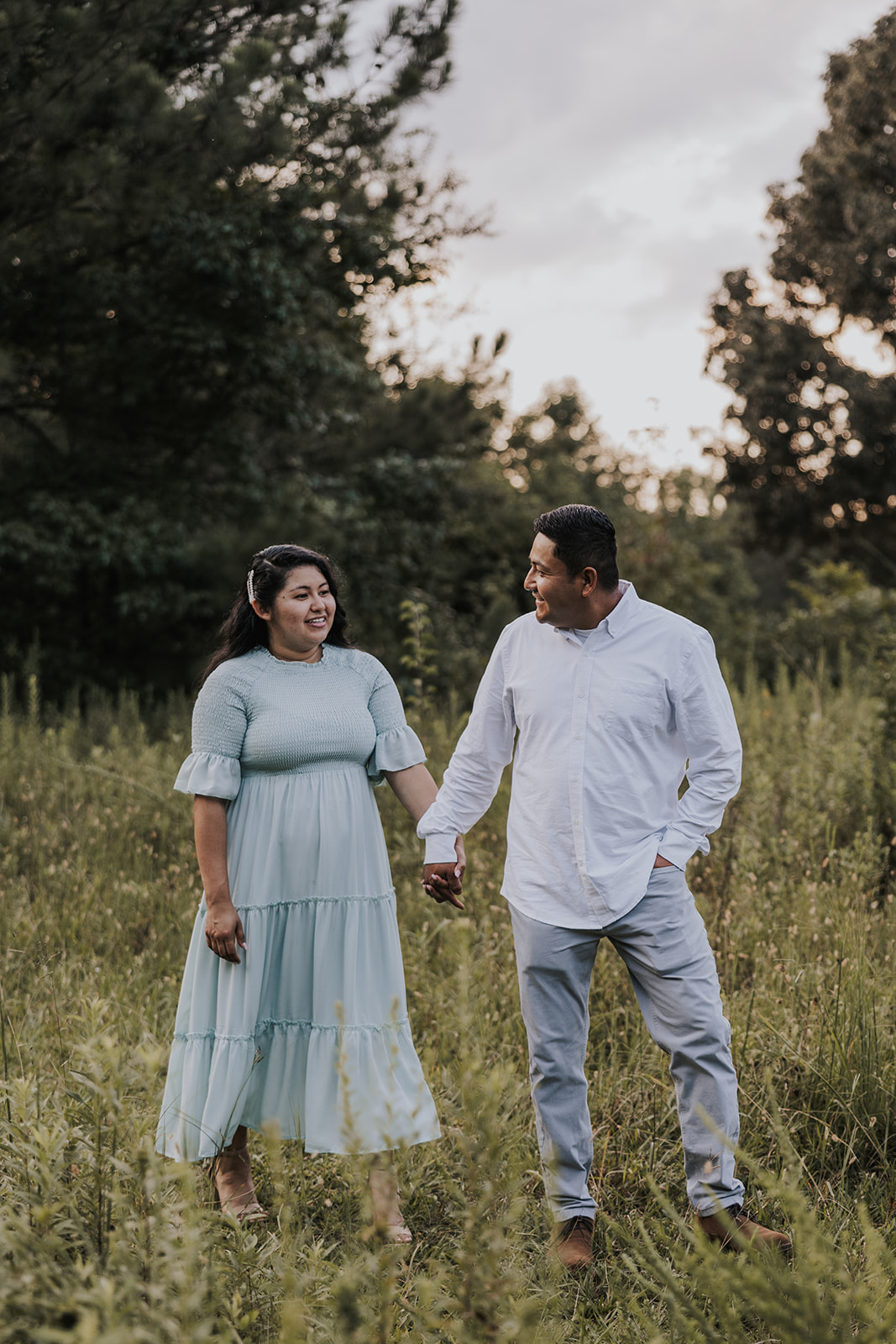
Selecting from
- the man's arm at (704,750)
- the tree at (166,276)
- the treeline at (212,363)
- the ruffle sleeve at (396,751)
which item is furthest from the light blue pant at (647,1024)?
the tree at (166,276)

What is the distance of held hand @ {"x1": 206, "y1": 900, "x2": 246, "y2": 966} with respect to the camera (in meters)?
3.03

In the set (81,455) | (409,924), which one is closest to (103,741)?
(81,455)

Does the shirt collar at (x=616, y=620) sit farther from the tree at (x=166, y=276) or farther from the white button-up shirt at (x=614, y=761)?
the tree at (x=166, y=276)

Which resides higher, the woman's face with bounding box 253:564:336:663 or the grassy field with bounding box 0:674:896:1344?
the woman's face with bounding box 253:564:336:663

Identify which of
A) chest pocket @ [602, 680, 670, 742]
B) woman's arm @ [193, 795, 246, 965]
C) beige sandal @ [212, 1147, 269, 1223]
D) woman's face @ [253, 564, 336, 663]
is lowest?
beige sandal @ [212, 1147, 269, 1223]

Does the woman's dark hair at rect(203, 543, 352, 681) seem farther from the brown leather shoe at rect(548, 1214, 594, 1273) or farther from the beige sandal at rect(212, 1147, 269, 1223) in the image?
the brown leather shoe at rect(548, 1214, 594, 1273)

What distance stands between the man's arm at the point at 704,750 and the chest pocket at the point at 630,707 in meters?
0.09

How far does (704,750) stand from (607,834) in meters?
0.37

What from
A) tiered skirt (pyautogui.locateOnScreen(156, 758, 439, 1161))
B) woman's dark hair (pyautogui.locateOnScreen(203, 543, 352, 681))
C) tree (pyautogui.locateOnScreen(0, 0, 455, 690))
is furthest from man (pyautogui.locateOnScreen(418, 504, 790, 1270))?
tree (pyautogui.locateOnScreen(0, 0, 455, 690))

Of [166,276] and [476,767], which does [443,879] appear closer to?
[476,767]

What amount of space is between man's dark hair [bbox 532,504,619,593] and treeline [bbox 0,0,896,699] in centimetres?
368

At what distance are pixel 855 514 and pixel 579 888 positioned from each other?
20619mm

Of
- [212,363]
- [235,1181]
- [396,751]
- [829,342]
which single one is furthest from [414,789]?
[829,342]

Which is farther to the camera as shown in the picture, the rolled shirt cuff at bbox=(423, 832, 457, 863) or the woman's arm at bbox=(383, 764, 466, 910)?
the woman's arm at bbox=(383, 764, 466, 910)
